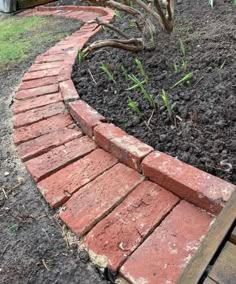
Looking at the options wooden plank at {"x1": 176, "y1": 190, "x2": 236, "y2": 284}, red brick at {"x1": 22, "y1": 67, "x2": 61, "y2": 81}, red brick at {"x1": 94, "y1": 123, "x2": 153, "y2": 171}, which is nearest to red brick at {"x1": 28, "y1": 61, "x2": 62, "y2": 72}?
red brick at {"x1": 22, "y1": 67, "x2": 61, "y2": 81}

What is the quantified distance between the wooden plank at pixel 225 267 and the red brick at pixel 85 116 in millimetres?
741

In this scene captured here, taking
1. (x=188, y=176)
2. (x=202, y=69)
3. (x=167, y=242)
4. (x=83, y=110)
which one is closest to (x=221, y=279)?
(x=167, y=242)

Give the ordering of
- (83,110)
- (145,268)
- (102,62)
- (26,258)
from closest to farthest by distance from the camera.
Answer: (145,268), (26,258), (83,110), (102,62)

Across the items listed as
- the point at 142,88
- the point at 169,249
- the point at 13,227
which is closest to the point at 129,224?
the point at 169,249

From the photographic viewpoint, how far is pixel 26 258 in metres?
1.07

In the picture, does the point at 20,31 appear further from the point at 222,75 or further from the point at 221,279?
the point at 221,279

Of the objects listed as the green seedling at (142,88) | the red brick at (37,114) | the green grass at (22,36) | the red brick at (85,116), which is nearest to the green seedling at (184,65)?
the green seedling at (142,88)

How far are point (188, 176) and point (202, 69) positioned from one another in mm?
725

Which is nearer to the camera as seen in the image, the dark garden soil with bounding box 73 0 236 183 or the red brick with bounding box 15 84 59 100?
the dark garden soil with bounding box 73 0 236 183

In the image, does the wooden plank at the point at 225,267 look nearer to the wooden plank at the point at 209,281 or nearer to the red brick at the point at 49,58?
the wooden plank at the point at 209,281

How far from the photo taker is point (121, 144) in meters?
1.32

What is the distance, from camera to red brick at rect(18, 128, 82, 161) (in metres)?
1.45

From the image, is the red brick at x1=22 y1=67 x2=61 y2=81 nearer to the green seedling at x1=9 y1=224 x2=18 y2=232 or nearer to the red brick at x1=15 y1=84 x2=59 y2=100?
the red brick at x1=15 y1=84 x2=59 y2=100

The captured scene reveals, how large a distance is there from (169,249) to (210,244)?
5.1 inches
